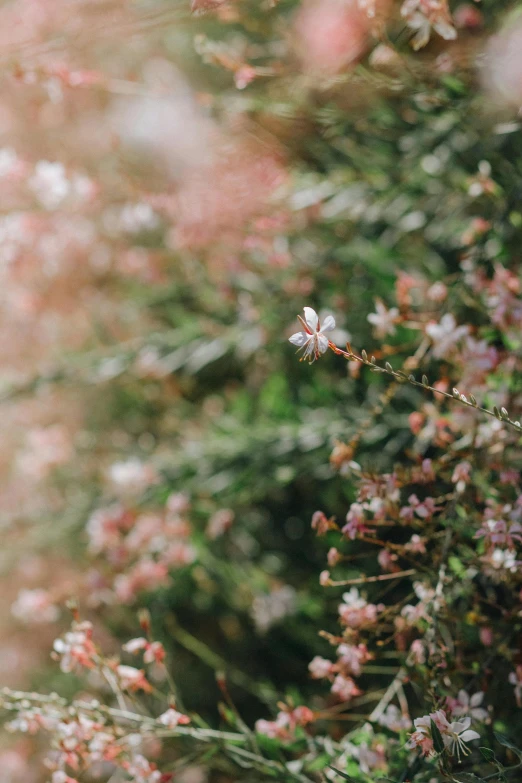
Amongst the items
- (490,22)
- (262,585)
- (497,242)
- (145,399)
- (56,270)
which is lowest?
(262,585)

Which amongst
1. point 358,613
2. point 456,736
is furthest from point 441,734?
point 358,613

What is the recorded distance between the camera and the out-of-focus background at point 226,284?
99 cm

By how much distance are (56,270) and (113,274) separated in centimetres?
15

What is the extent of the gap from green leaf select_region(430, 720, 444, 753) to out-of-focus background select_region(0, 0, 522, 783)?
15.2 inches

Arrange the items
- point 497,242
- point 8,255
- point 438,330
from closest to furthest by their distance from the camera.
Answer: point 438,330
point 497,242
point 8,255

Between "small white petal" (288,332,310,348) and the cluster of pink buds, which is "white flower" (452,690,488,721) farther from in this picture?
"small white petal" (288,332,310,348)

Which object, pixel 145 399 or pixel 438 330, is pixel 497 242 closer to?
pixel 438 330

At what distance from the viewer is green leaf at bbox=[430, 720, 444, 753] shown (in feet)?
1.79

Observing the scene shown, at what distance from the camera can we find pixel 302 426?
3.60ft

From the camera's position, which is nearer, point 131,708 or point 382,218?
point 382,218

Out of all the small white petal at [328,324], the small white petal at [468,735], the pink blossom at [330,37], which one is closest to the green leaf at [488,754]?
the small white petal at [468,735]

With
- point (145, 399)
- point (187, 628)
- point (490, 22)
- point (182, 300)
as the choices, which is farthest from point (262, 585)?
point (490, 22)

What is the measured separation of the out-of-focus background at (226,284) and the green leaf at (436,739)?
387mm

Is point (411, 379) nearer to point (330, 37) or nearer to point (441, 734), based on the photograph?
point (441, 734)
